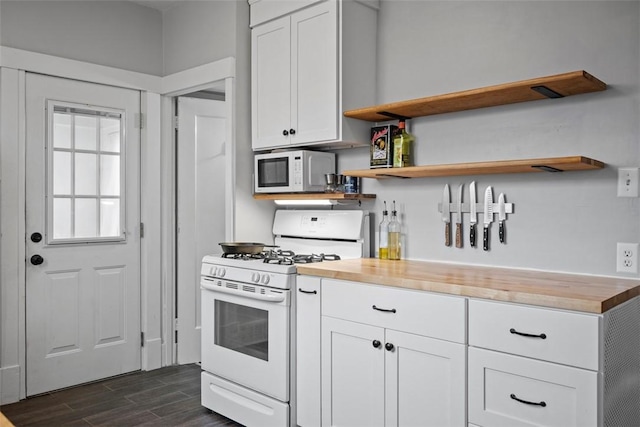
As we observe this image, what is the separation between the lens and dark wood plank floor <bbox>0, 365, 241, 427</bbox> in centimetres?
290

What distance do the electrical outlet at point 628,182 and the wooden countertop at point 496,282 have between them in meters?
0.36

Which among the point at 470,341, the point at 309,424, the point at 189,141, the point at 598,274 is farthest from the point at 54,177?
the point at 598,274

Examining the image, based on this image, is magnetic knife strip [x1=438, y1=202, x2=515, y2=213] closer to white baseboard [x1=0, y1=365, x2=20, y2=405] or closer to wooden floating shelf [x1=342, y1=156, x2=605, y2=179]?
wooden floating shelf [x1=342, y1=156, x2=605, y2=179]

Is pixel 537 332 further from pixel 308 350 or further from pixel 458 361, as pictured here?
pixel 308 350

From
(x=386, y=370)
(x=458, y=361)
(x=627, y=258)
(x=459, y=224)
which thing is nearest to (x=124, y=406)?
(x=386, y=370)

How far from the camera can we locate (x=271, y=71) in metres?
3.21

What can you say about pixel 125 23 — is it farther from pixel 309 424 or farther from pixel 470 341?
pixel 470 341

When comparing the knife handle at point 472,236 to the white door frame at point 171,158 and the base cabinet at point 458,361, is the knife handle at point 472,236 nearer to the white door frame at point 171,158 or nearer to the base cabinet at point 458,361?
the base cabinet at point 458,361

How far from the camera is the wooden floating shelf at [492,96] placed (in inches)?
83.2

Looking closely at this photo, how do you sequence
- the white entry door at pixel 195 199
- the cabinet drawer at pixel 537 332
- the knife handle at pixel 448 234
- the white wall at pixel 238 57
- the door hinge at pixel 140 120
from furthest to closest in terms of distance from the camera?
the white entry door at pixel 195 199
the door hinge at pixel 140 120
the white wall at pixel 238 57
the knife handle at pixel 448 234
the cabinet drawer at pixel 537 332

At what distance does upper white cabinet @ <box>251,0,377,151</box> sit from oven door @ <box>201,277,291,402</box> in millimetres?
942

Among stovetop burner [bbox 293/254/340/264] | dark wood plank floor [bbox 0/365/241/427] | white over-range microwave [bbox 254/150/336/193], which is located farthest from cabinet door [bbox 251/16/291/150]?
dark wood plank floor [bbox 0/365/241/427]

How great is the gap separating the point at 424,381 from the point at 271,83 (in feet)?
6.52

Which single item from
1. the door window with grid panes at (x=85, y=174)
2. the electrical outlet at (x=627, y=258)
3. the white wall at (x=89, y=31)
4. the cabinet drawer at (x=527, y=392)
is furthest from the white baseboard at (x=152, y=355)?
the electrical outlet at (x=627, y=258)
